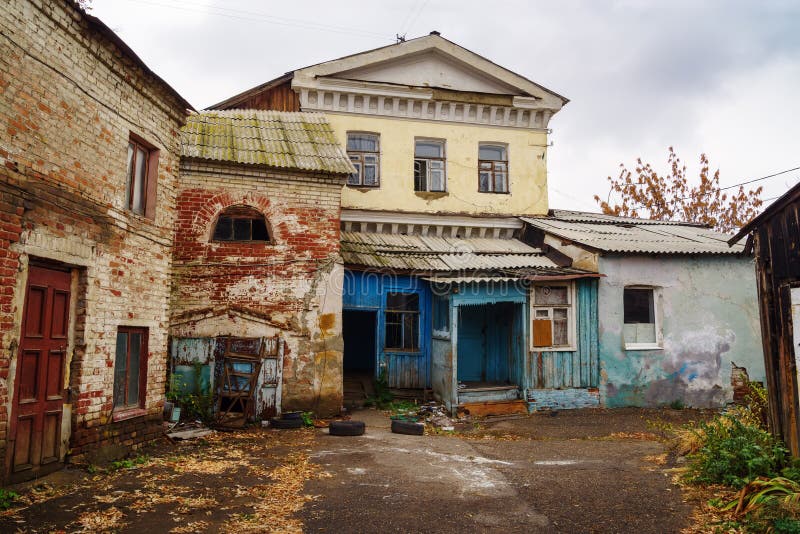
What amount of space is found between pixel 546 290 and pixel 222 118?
8530mm

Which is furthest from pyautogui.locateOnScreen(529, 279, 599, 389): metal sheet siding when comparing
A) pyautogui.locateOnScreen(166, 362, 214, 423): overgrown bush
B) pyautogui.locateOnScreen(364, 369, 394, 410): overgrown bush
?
pyautogui.locateOnScreen(166, 362, 214, 423): overgrown bush

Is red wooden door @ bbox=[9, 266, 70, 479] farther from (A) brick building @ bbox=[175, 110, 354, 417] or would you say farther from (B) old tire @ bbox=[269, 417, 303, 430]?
(B) old tire @ bbox=[269, 417, 303, 430]

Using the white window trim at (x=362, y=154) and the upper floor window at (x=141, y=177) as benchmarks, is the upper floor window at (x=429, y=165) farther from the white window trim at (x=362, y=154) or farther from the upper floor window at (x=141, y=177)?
the upper floor window at (x=141, y=177)

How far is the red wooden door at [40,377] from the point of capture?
620 cm

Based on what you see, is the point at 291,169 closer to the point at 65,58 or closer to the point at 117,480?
the point at 65,58

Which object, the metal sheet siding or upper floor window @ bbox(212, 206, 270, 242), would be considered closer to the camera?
upper floor window @ bbox(212, 206, 270, 242)

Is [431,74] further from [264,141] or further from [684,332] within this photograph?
[684,332]

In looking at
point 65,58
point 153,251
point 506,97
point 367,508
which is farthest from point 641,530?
point 506,97

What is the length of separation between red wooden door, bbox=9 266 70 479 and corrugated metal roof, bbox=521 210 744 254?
11.1 m

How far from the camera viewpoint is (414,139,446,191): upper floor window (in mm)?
15992

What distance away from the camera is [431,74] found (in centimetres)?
1608

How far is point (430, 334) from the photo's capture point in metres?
14.2

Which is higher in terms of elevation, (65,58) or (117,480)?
(65,58)

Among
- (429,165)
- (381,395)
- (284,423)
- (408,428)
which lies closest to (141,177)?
(284,423)
